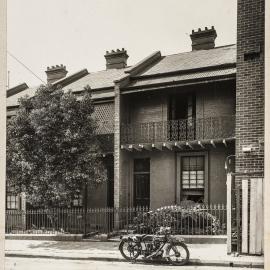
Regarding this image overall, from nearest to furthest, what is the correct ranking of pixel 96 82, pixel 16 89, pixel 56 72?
pixel 96 82 → pixel 16 89 → pixel 56 72

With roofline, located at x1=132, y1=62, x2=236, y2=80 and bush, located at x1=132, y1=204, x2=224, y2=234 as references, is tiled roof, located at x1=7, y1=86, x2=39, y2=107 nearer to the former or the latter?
roofline, located at x1=132, y1=62, x2=236, y2=80

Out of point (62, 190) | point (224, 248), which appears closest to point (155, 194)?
point (62, 190)

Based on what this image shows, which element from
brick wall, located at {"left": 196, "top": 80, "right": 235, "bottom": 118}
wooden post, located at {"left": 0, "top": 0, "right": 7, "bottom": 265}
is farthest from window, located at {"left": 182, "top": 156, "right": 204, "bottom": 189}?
wooden post, located at {"left": 0, "top": 0, "right": 7, "bottom": 265}

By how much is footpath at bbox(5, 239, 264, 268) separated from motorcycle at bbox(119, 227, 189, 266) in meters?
0.38

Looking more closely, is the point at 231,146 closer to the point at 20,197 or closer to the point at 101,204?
the point at 101,204

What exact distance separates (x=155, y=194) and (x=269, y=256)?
1266cm

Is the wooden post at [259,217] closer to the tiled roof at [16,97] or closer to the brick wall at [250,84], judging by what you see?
the brick wall at [250,84]

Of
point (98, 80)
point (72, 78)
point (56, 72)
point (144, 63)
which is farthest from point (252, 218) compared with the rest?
point (56, 72)

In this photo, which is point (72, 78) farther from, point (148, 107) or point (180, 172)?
point (180, 172)

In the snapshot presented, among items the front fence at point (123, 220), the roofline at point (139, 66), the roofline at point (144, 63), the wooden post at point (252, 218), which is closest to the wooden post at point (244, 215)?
the wooden post at point (252, 218)

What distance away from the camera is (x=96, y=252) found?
452 inches

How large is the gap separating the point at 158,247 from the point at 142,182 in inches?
297

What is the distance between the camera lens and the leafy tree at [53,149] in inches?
587

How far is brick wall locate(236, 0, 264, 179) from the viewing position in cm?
1057
